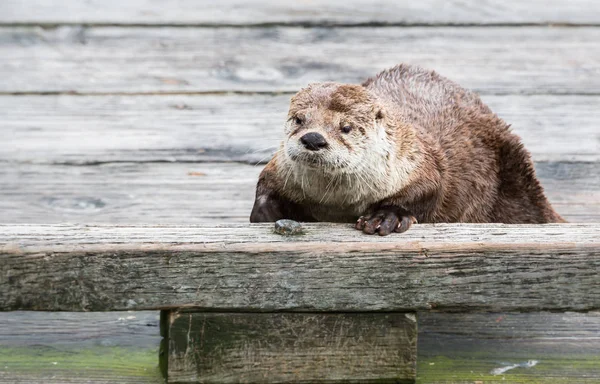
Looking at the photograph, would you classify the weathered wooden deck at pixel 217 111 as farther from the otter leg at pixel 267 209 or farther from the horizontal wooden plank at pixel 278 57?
the otter leg at pixel 267 209

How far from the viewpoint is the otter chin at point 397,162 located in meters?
2.77

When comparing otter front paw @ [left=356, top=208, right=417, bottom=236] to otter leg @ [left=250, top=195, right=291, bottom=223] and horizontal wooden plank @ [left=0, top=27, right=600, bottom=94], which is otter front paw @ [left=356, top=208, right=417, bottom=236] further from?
horizontal wooden plank @ [left=0, top=27, right=600, bottom=94]

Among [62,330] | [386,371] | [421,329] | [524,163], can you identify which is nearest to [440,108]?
[524,163]

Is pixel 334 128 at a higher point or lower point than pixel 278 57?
higher

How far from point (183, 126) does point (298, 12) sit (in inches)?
58.3

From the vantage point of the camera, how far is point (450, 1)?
18.3ft

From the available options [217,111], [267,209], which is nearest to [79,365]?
[267,209]

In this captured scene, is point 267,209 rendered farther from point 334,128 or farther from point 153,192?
point 153,192

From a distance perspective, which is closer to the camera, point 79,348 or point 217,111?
point 79,348

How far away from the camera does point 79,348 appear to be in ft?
9.17

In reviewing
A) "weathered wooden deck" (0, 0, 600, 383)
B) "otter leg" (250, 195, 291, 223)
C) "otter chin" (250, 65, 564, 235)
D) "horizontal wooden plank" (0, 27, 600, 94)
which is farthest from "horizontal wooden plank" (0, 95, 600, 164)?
"otter leg" (250, 195, 291, 223)

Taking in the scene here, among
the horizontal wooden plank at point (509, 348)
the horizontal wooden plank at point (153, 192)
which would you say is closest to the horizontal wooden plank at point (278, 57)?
the horizontal wooden plank at point (153, 192)

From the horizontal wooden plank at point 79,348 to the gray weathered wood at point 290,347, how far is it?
227 millimetres

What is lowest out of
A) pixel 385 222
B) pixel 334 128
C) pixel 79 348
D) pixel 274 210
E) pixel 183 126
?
pixel 79 348
